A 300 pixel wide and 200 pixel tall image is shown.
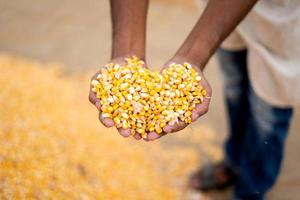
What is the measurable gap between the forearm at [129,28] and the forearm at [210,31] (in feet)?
0.71

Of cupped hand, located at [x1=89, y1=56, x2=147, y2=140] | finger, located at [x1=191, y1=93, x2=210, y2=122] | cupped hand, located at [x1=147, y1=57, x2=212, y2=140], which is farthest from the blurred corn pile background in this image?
finger, located at [x1=191, y1=93, x2=210, y2=122]

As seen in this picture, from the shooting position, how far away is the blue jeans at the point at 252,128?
2.16 metres

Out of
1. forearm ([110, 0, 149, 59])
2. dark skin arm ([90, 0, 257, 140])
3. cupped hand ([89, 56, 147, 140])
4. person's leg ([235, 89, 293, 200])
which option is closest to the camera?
cupped hand ([89, 56, 147, 140])

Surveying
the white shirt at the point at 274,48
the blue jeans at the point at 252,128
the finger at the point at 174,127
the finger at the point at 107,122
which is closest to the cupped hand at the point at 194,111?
the finger at the point at 174,127

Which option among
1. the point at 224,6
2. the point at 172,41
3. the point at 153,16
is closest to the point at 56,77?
the point at 172,41

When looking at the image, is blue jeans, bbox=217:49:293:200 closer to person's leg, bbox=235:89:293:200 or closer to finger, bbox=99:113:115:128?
person's leg, bbox=235:89:293:200

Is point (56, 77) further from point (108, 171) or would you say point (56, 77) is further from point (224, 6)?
point (224, 6)

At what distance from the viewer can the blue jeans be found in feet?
7.10

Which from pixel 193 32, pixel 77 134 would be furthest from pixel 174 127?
pixel 77 134

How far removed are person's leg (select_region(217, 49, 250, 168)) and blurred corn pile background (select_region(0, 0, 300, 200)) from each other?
0.34 meters

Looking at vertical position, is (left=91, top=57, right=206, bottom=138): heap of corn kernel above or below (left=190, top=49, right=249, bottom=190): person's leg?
above

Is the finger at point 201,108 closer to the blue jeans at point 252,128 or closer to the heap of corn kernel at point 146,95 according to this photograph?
the heap of corn kernel at point 146,95

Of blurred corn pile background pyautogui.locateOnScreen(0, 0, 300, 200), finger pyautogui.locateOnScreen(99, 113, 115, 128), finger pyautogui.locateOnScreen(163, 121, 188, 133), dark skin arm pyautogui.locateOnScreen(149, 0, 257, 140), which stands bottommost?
blurred corn pile background pyautogui.locateOnScreen(0, 0, 300, 200)

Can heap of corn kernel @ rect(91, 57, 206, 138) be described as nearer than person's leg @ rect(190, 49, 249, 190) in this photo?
Yes
